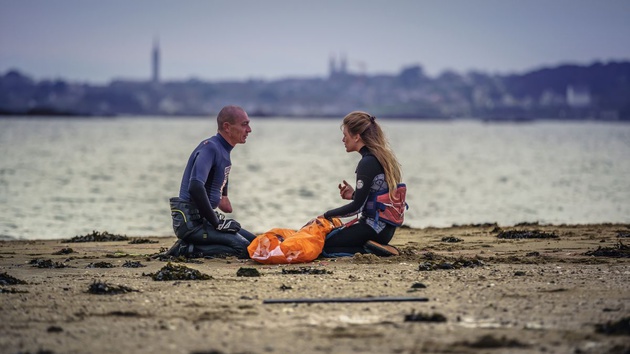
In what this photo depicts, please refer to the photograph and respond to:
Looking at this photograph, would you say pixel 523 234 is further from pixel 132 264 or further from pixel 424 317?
pixel 424 317

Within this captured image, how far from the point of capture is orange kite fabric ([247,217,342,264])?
11.6 meters

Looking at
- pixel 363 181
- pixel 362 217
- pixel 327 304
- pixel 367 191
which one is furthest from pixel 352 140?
pixel 327 304

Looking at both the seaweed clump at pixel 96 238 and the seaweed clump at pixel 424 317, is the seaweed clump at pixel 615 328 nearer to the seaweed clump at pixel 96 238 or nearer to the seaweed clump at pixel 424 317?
the seaweed clump at pixel 424 317

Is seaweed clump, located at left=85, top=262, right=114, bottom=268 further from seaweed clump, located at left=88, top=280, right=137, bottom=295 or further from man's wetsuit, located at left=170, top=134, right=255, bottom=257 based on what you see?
seaweed clump, located at left=88, top=280, right=137, bottom=295

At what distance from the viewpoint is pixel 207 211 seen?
12.0 m

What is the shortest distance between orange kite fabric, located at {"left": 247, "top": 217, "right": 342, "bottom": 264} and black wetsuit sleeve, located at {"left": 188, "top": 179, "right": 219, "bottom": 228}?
649 mm

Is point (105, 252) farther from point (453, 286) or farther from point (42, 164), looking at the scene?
point (42, 164)

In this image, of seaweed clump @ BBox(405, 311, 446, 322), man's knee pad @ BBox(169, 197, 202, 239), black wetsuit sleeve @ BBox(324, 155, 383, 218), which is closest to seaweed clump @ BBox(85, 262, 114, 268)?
man's knee pad @ BBox(169, 197, 202, 239)

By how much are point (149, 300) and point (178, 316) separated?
2.73 ft

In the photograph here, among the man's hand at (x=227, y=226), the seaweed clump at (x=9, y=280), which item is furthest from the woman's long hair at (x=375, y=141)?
the seaweed clump at (x=9, y=280)

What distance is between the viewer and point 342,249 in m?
12.1

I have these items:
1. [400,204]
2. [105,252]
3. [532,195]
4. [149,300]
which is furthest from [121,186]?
[149,300]

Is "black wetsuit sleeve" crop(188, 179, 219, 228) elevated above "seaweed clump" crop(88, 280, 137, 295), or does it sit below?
above

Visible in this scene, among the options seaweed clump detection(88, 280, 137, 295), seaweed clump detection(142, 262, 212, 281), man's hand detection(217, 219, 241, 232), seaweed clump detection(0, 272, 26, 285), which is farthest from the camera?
man's hand detection(217, 219, 241, 232)
